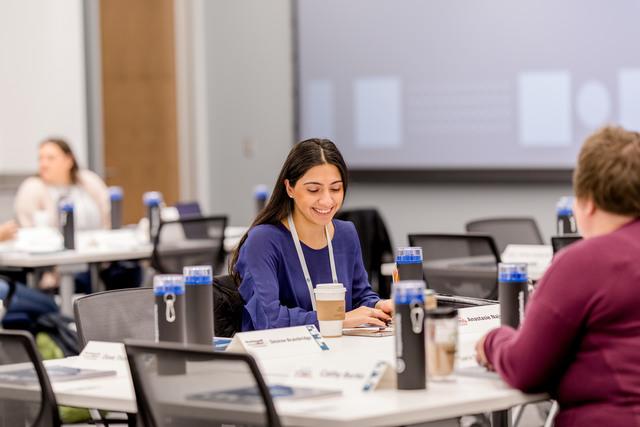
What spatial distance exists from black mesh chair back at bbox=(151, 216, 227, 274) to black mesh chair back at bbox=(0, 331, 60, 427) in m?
3.60

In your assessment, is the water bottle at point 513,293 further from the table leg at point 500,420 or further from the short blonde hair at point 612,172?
the short blonde hair at point 612,172

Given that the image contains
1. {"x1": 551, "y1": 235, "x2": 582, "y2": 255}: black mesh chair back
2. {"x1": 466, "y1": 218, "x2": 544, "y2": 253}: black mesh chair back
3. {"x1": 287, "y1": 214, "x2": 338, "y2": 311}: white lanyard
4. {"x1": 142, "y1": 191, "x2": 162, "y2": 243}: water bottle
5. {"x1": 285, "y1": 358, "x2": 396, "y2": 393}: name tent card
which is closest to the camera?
{"x1": 285, "y1": 358, "x2": 396, "y2": 393}: name tent card

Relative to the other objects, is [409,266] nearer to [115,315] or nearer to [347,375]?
[347,375]

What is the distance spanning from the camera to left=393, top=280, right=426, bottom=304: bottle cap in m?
2.43

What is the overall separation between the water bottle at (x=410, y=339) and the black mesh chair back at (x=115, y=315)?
114 cm

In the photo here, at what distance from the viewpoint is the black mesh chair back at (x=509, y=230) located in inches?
238

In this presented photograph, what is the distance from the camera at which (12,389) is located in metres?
2.65

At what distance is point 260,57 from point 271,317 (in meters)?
6.34

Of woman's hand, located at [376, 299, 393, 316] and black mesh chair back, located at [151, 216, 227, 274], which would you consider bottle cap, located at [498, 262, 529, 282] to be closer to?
woman's hand, located at [376, 299, 393, 316]

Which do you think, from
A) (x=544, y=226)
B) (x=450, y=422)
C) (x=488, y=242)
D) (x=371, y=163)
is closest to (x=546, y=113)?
(x=544, y=226)

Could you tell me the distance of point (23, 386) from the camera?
8.65 feet

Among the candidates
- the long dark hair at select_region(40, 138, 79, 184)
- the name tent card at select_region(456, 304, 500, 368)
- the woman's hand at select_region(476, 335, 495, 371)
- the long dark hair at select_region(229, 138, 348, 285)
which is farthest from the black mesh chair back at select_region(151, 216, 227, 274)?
the woman's hand at select_region(476, 335, 495, 371)

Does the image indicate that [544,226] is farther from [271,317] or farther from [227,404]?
[227,404]

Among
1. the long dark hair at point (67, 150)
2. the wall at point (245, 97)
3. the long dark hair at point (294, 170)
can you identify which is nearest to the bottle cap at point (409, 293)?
the long dark hair at point (294, 170)
